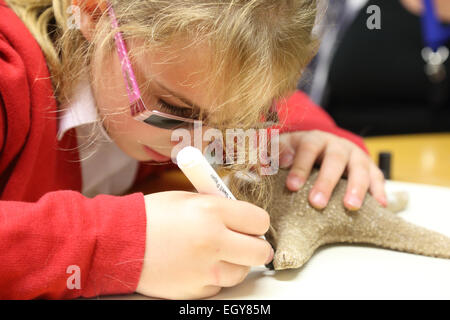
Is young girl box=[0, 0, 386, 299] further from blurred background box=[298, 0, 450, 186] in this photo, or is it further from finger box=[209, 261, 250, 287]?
blurred background box=[298, 0, 450, 186]

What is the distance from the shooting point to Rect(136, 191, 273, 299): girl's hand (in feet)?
1.24

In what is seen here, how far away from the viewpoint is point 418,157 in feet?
3.01

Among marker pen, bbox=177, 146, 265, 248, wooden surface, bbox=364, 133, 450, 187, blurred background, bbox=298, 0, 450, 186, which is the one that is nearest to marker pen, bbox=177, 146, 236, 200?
marker pen, bbox=177, 146, 265, 248

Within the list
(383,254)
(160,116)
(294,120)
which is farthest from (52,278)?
(294,120)

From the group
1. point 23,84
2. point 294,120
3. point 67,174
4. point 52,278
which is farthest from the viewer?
point 294,120

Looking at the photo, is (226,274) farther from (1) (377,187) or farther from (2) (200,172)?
(1) (377,187)

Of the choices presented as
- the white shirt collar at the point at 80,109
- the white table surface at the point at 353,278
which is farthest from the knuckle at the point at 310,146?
the white shirt collar at the point at 80,109

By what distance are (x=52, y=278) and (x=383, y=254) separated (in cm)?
29

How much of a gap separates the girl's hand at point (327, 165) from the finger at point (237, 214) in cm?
11

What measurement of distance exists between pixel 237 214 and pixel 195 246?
0.04 meters

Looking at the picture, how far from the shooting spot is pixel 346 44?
180cm

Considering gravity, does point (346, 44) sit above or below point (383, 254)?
above
